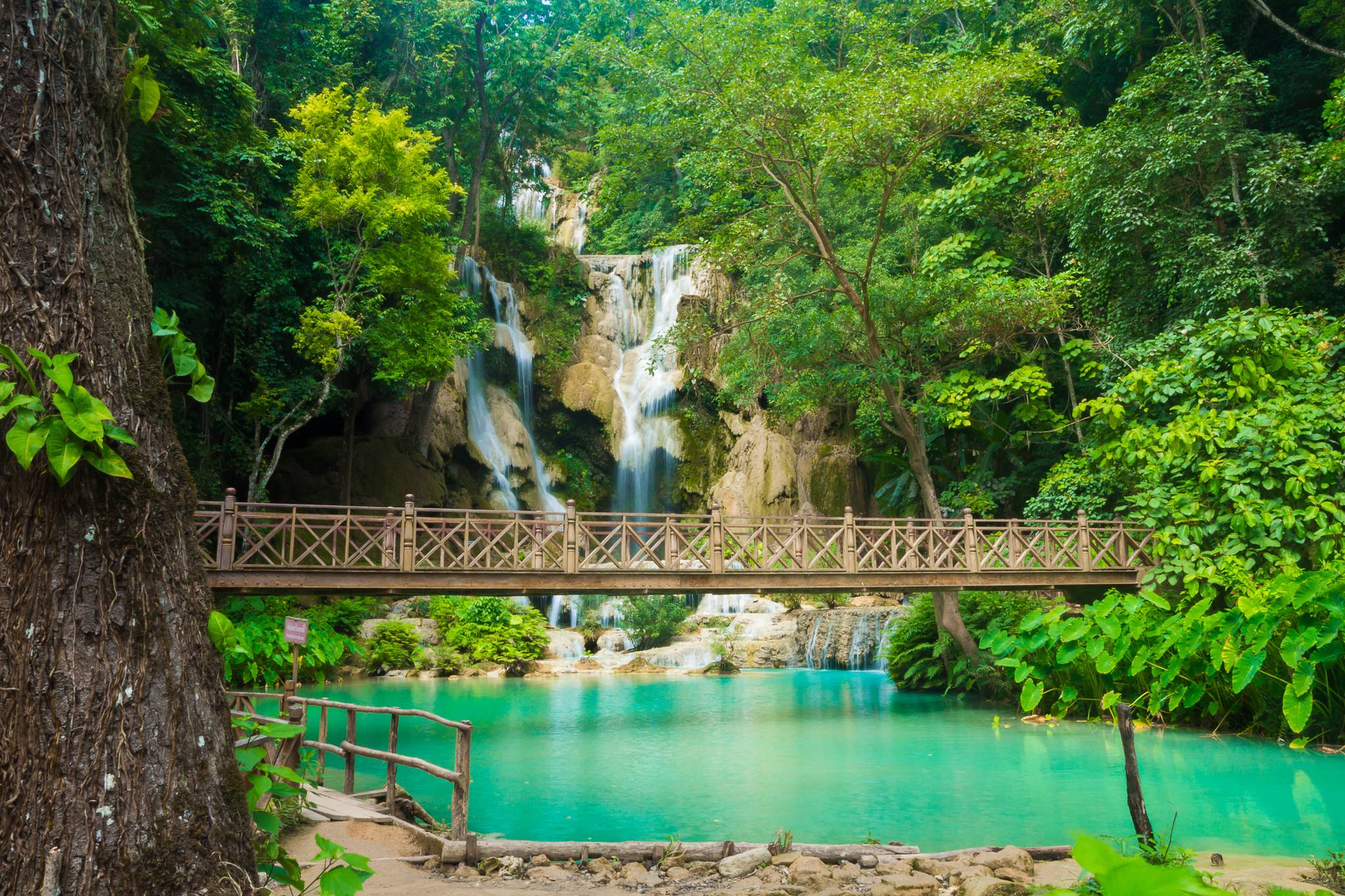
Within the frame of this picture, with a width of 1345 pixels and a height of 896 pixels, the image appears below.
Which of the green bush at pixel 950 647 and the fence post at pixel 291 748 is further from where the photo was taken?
the green bush at pixel 950 647

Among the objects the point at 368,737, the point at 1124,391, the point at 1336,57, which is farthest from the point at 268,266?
the point at 1336,57

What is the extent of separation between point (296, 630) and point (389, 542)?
9.89 feet

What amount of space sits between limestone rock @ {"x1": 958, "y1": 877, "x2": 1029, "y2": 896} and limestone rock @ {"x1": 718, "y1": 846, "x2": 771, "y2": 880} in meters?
1.27

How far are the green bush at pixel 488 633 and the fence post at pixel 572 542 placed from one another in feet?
26.1

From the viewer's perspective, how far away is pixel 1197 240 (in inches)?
534

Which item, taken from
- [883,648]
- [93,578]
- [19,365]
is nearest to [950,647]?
[883,648]

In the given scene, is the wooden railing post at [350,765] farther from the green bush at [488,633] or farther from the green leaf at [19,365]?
the green bush at [488,633]

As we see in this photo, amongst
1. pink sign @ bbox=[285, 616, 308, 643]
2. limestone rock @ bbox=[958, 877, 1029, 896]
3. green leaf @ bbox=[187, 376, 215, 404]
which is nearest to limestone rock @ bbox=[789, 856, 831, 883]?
limestone rock @ bbox=[958, 877, 1029, 896]

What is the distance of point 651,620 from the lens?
21391mm

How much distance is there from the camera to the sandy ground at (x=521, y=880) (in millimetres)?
5105

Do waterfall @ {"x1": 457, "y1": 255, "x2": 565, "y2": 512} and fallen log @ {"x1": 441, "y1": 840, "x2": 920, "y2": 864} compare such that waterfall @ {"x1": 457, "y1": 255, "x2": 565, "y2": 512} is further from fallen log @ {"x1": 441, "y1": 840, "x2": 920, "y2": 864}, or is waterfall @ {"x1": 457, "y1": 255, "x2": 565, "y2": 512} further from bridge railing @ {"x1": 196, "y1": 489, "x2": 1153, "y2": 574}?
fallen log @ {"x1": 441, "y1": 840, "x2": 920, "y2": 864}

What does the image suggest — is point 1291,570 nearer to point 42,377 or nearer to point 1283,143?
point 1283,143

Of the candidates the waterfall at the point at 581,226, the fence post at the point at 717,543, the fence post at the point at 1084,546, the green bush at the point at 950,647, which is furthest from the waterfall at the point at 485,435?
the fence post at the point at 1084,546

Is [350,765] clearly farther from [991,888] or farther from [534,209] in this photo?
[534,209]
